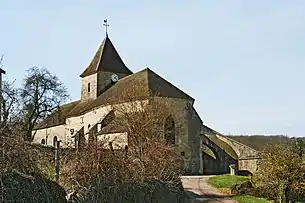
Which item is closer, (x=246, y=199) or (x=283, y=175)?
(x=246, y=199)

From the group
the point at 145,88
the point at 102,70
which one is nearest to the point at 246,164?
the point at 145,88

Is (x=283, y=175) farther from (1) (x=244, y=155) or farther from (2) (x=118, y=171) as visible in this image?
(1) (x=244, y=155)

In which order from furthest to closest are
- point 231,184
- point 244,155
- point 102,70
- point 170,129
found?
point 102,70 < point 244,155 < point 170,129 < point 231,184

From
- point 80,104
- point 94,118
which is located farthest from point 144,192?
point 80,104

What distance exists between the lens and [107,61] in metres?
61.1

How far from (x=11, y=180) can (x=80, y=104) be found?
54.1m

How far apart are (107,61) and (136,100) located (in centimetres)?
2534

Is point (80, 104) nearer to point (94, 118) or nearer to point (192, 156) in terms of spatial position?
point (94, 118)

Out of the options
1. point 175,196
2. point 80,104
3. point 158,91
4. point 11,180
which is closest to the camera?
point 11,180

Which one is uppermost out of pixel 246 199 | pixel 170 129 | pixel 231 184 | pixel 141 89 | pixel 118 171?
pixel 141 89

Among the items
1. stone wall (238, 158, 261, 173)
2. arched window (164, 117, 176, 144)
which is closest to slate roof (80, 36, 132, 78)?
stone wall (238, 158, 261, 173)

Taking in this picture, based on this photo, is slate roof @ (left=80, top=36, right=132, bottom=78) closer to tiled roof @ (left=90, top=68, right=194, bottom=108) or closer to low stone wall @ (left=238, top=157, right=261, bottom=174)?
tiled roof @ (left=90, top=68, right=194, bottom=108)

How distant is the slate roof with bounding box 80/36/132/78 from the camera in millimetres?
60562

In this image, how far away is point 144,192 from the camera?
50.8ft
